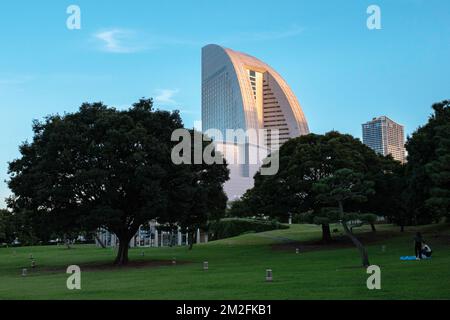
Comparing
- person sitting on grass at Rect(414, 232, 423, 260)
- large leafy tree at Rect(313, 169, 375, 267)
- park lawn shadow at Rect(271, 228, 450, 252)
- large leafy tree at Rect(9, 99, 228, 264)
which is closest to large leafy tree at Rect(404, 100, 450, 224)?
park lawn shadow at Rect(271, 228, 450, 252)

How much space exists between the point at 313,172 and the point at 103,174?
885 inches

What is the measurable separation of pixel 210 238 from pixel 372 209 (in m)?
54.0

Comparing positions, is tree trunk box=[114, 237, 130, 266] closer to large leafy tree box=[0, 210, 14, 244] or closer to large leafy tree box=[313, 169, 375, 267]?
large leafy tree box=[313, 169, 375, 267]

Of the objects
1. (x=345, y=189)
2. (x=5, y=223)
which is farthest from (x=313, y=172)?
(x=5, y=223)

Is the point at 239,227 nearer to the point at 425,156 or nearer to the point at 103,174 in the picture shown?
the point at 425,156

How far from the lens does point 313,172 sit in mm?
48875

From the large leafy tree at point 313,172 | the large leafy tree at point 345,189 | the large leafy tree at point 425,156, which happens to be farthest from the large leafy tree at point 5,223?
the large leafy tree at point 345,189

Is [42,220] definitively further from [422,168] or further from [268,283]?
[422,168]

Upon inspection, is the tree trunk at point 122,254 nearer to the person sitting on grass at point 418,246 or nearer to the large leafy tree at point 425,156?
the person sitting on grass at point 418,246

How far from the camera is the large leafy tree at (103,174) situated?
3466 cm

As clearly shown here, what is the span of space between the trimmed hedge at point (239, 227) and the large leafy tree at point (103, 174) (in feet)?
155
